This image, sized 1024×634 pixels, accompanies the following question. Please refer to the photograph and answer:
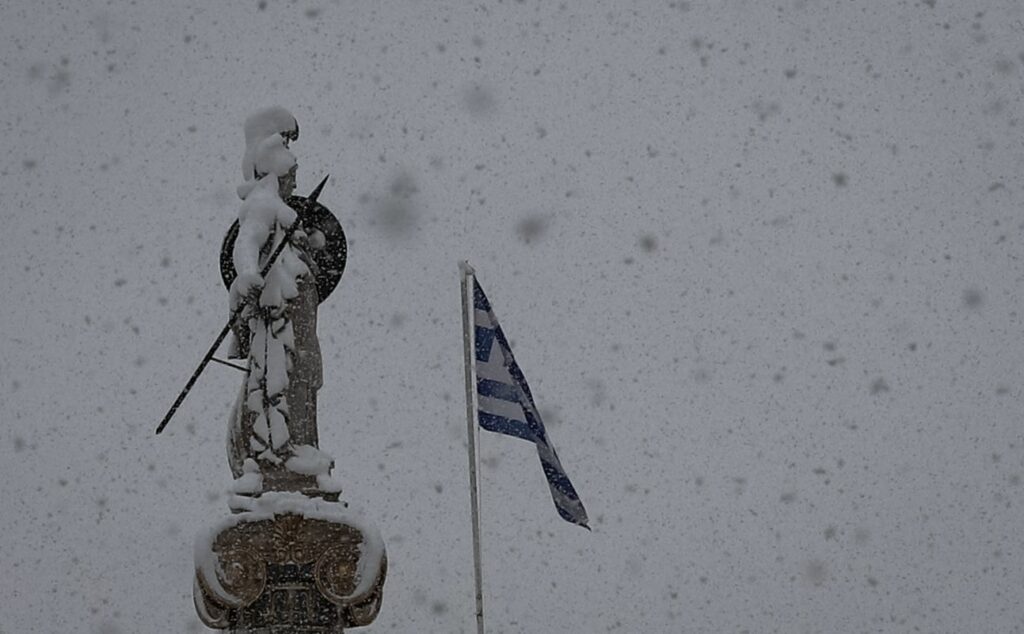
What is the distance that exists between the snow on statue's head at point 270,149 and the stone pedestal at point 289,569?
2438 mm

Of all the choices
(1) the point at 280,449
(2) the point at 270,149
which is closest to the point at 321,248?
(2) the point at 270,149

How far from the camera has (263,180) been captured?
10.4 meters

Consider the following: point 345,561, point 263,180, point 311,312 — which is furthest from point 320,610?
point 263,180

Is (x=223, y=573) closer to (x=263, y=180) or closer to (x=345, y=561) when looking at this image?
(x=345, y=561)

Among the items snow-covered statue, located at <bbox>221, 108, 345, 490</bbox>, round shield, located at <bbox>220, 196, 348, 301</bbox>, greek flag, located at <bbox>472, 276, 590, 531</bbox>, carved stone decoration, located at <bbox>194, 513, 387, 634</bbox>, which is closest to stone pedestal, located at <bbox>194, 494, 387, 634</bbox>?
carved stone decoration, located at <bbox>194, 513, 387, 634</bbox>

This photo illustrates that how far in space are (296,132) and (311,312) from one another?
1441 millimetres

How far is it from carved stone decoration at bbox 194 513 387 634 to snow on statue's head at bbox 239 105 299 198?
2.58 metres

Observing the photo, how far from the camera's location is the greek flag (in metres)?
10.7

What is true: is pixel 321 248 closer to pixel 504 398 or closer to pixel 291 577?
pixel 504 398

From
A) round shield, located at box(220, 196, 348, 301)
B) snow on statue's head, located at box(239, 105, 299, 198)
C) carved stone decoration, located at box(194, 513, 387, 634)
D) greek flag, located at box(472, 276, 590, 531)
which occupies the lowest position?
carved stone decoration, located at box(194, 513, 387, 634)

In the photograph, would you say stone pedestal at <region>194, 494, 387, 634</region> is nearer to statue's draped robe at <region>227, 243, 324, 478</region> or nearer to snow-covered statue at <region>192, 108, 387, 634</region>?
snow-covered statue at <region>192, 108, 387, 634</region>

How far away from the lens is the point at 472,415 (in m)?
10.3

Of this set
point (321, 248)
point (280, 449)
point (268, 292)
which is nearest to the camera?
point (280, 449)

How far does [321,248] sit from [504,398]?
178cm
